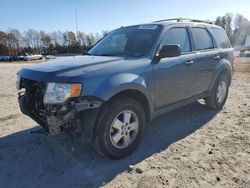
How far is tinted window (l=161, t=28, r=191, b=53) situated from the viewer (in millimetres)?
4426

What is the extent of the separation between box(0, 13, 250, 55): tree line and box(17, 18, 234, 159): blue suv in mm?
68566

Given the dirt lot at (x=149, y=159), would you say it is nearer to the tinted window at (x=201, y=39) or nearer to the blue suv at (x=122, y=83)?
the blue suv at (x=122, y=83)

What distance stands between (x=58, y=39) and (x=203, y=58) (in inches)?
3736

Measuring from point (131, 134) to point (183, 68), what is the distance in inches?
62.3

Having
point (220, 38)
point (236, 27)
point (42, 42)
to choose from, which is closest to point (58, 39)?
point (42, 42)

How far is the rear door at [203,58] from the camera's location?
498 centimetres

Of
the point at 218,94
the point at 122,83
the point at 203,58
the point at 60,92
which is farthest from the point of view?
the point at 218,94

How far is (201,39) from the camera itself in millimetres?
5301

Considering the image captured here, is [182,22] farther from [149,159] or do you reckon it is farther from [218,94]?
[149,159]

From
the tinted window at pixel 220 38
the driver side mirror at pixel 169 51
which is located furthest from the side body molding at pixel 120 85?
the tinted window at pixel 220 38

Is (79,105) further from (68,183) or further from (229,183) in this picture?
(229,183)

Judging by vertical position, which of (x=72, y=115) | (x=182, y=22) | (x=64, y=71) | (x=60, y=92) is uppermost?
(x=182, y=22)

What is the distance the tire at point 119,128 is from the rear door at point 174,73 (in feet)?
1.73

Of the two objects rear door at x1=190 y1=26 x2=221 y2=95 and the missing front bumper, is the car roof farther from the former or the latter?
the missing front bumper
